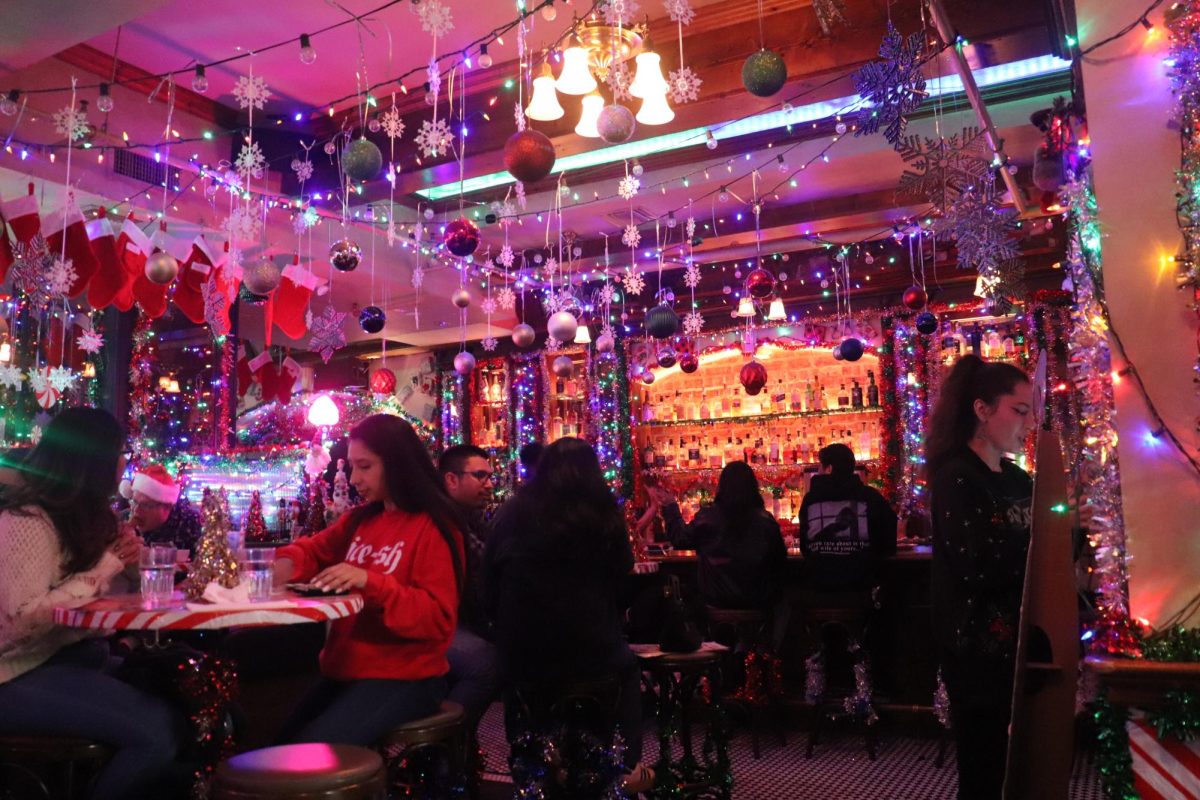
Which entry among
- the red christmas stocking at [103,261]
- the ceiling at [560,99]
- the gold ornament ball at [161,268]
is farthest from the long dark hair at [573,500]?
the red christmas stocking at [103,261]

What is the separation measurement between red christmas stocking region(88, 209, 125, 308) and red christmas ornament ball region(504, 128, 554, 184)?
4.28 metres

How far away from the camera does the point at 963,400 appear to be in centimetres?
308

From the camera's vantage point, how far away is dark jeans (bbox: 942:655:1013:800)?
106 inches

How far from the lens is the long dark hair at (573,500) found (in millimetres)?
3207

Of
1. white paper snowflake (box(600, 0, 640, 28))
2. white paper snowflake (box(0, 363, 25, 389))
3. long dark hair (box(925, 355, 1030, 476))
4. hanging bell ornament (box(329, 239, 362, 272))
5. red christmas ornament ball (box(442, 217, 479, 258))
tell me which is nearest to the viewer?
long dark hair (box(925, 355, 1030, 476))

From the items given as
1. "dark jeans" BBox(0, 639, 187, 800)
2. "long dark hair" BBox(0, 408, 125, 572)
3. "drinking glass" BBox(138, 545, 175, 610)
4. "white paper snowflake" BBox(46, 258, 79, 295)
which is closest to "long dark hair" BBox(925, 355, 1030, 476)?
"drinking glass" BBox(138, 545, 175, 610)

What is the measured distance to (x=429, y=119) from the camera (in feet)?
20.7

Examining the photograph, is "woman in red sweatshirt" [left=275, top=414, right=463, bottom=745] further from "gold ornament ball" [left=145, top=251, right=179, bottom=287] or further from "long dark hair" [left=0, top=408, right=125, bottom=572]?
"gold ornament ball" [left=145, top=251, right=179, bottom=287]

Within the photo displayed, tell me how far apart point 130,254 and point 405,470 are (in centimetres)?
457

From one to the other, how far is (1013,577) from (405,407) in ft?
34.8

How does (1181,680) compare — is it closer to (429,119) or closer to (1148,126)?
(1148,126)

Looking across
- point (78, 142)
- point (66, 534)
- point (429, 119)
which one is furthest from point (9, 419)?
point (66, 534)

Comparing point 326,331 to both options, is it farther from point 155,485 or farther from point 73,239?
point 155,485

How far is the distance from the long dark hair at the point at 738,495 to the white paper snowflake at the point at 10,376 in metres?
7.34
